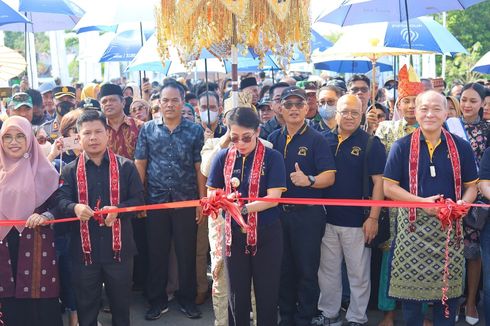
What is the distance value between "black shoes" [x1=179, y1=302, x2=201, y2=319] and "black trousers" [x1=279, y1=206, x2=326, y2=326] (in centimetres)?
85

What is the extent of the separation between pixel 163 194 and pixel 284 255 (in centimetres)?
131

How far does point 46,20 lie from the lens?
963cm

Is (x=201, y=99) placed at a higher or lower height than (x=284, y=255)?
higher

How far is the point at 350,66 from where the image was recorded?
11.7m

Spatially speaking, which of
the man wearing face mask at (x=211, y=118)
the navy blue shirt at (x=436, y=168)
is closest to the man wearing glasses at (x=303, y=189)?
the navy blue shirt at (x=436, y=168)

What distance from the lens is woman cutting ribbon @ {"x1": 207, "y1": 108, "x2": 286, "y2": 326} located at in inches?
182

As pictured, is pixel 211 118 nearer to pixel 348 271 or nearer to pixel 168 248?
pixel 168 248

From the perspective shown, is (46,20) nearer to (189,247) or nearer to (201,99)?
Result: (201,99)

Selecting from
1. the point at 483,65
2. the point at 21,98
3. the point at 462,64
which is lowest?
the point at 21,98

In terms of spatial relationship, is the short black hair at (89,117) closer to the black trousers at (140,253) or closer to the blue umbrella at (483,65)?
the black trousers at (140,253)

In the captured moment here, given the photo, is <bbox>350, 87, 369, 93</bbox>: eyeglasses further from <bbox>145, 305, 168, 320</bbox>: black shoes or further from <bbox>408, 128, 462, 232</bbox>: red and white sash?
<bbox>145, 305, 168, 320</bbox>: black shoes

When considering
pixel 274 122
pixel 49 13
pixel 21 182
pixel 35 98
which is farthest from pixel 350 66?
pixel 21 182

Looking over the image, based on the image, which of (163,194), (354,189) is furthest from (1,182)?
(354,189)

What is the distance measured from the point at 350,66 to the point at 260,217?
7.62m
